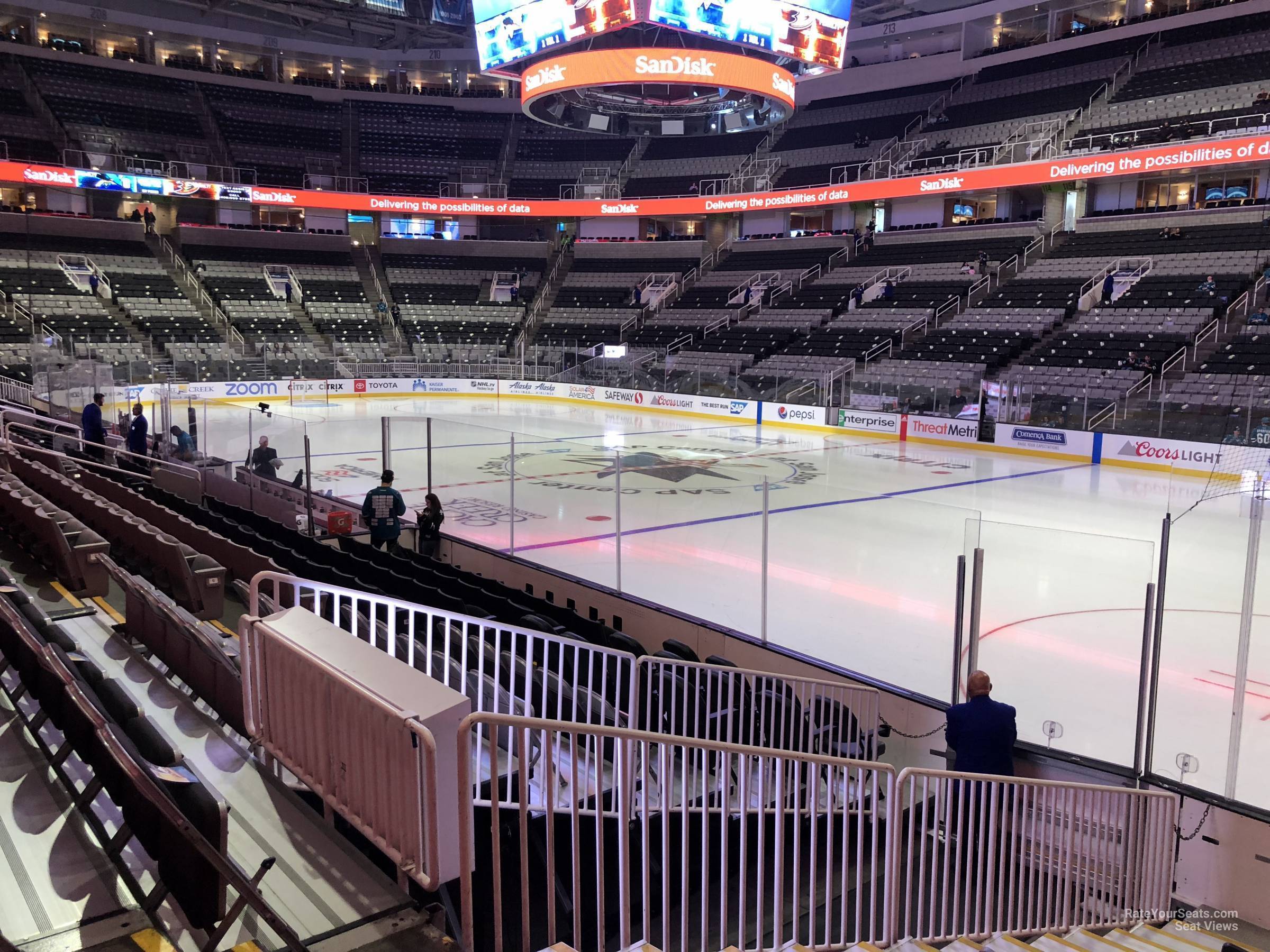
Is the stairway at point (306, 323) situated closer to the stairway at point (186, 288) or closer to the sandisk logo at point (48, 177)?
the stairway at point (186, 288)

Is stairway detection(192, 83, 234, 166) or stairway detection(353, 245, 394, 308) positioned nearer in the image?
stairway detection(353, 245, 394, 308)

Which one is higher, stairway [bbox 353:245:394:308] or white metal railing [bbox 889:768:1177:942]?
stairway [bbox 353:245:394:308]

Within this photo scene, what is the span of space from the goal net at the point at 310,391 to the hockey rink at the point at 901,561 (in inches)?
586

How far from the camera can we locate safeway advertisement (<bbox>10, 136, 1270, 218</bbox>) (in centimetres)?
2508

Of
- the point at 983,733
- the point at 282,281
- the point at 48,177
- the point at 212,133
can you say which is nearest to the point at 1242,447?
the point at 983,733

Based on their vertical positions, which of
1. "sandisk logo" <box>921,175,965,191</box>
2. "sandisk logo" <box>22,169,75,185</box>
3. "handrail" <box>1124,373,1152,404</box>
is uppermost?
"sandisk logo" <box>22,169,75,185</box>

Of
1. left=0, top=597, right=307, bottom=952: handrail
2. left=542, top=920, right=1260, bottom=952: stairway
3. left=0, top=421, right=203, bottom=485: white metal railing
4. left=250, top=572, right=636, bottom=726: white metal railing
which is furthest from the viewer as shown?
left=0, top=421, right=203, bottom=485: white metal railing

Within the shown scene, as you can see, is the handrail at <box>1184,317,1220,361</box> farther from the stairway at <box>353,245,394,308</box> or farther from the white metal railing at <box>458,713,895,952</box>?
the stairway at <box>353,245,394,308</box>

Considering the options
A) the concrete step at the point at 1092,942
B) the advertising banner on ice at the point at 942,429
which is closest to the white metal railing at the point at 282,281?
the advertising banner on ice at the point at 942,429

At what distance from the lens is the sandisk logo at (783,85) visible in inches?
850

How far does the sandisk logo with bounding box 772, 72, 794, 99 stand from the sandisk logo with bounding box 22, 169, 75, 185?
2722 centimetres

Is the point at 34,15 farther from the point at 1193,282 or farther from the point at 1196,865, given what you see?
the point at 1196,865

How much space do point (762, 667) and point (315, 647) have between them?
178 inches

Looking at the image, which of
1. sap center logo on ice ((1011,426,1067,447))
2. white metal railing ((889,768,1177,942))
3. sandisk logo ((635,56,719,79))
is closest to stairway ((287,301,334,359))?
sandisk logo ((635,56,719,79))
